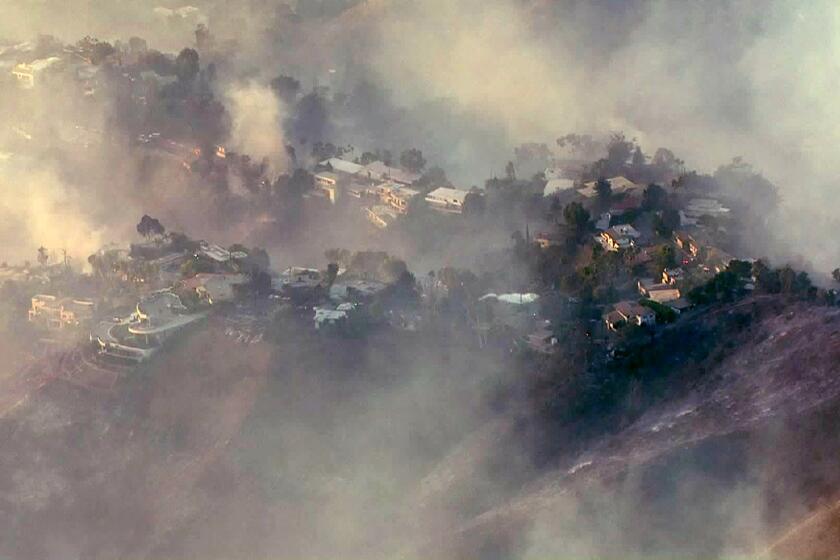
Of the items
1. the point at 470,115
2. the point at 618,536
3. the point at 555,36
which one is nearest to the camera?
the point at 618,536

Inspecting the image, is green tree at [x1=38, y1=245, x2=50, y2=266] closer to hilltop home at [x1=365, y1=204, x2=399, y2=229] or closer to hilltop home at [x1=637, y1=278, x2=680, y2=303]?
hilltop home at [x1=365, y1=204, x2=399, y2=229]

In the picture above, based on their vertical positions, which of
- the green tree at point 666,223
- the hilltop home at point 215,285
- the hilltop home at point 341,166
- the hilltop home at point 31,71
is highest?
the hilltop home at point 31,71

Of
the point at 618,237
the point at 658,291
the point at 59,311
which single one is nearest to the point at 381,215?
the point at 618,237

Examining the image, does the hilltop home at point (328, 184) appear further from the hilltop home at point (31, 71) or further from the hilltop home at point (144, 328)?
the hilltop home at point (31, 71)

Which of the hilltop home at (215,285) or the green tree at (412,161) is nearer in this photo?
Answer: the hilltop home at (215,285)

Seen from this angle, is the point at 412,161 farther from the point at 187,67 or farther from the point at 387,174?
the point at 187,67

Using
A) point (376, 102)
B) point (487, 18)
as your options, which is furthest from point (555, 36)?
point (376, 102)

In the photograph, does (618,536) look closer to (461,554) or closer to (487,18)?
(461,554)

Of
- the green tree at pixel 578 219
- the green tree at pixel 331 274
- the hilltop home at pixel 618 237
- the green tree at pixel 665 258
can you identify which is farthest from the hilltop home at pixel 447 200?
the green tree at pixel 665 258

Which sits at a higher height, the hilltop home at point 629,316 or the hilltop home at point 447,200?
the hilltop home at point 447,200

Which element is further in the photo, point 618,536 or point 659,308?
point 659,308
